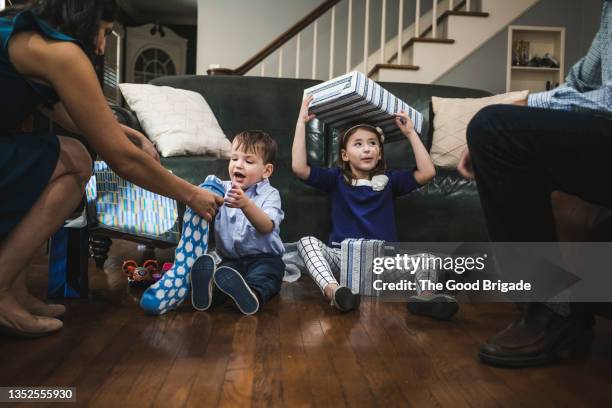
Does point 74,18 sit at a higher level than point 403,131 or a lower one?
higher

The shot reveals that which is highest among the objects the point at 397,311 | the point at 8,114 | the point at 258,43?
the point at 258,43

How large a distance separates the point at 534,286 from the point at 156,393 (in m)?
0.83

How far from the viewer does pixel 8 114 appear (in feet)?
4.41

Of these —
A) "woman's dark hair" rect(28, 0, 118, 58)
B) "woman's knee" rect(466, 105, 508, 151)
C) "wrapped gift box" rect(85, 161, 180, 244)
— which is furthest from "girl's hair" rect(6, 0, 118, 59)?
"woman's knee" rect(466, 105, 508, 151)

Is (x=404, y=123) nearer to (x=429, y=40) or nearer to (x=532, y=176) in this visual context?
(x=532, y=176)

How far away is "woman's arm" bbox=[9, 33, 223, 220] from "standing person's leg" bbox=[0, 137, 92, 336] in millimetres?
164

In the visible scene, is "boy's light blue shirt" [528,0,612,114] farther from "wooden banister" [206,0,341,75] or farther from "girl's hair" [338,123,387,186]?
"wooden banister" [206,0,341,75]

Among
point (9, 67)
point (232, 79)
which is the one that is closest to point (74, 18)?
point (9, 67)

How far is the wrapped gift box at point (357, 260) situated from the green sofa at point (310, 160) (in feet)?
2.10

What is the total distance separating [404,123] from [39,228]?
1406 millimetres

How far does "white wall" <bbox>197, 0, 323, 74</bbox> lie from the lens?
19.2ft

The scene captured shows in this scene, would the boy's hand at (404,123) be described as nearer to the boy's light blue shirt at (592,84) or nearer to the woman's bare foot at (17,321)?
the boy's light blue shirt at (592,84)

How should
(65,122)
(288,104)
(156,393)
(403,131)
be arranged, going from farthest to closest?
(288,104) < (403,131) < (65,122) < (156,393)

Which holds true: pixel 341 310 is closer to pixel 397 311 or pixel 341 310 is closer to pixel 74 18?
pixel 397 311
